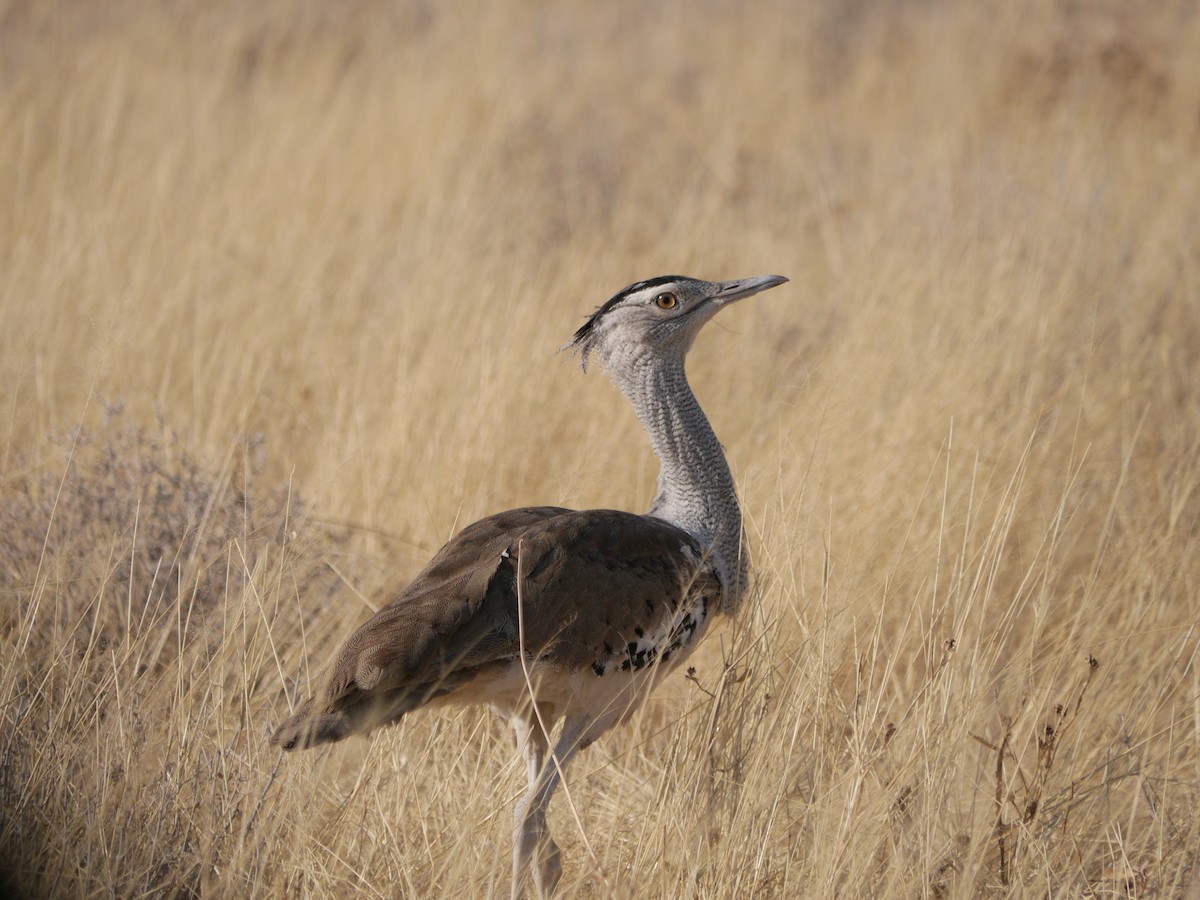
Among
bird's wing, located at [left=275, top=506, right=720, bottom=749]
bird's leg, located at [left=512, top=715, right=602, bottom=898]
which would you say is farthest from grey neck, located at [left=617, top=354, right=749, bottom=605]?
bird's leg, located at [left=512, top=715, right=602, bottom=898]

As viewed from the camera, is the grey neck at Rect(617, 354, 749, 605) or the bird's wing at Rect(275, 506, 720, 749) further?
the grey neck at Rect(617, 354, 749, 605)

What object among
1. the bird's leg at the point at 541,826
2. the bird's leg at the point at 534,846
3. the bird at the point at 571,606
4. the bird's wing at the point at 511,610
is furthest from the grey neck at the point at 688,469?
the bird's leg at the point at 534,846

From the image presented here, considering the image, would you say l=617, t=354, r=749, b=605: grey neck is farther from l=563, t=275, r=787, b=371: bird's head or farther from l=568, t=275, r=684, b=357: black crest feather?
l=568, t=275, r=684, b=357: black crest feather

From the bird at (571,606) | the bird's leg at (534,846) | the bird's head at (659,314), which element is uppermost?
the bird's head at (659,314)

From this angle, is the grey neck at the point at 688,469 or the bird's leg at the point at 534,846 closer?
the bird's leg at the point at 534,846

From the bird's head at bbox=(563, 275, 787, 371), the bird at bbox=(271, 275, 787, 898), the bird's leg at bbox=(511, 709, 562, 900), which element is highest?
the bird's head at bbox=(563, 275, 787, 371)

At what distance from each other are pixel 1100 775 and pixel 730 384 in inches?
89.0

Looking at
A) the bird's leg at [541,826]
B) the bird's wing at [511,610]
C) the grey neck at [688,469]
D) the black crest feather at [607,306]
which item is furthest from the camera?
the black crest feather at [607,306]

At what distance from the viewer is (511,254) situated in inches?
240

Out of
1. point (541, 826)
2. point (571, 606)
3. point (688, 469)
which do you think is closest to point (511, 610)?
point (571, 606)

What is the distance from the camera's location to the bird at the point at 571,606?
225 centimetres

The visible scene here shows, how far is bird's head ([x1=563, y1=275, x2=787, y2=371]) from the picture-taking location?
305 cm

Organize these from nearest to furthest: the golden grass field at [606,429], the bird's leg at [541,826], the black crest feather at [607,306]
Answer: the golden grass field at [606,429]
the bird's leg at [541,826]
the black crest feather at [607,306]

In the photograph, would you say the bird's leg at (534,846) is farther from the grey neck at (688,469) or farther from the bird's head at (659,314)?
the bird's head at (659,314)
